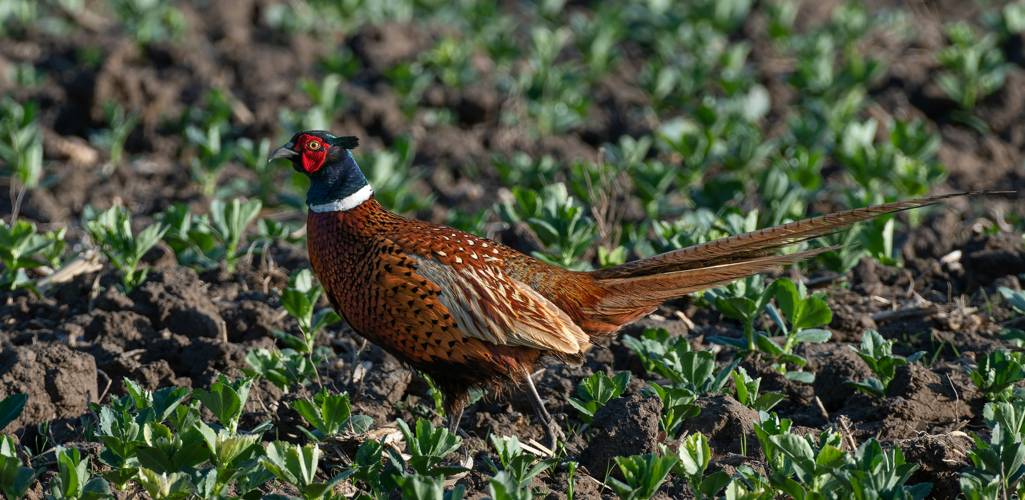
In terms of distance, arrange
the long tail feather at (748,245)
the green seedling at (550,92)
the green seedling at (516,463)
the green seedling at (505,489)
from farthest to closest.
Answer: the green seedling at (550,92) → the long tail feather at (748,245) → the green seedling at (516,463) → the green seedling at (505,489)

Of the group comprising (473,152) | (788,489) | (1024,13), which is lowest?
(1024,13)

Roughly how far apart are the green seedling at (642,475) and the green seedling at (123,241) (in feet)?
8.18

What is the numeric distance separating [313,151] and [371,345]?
85 centimetres

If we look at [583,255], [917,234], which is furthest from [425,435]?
[917,234]

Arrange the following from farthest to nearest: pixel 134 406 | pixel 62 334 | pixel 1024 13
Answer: pixel 1024 13 → pixel 62 334 → pixel 134 406

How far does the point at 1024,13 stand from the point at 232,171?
5.54 metres

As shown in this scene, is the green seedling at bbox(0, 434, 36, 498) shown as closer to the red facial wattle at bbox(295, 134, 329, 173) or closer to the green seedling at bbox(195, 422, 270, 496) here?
the green seedling at bbox(195, 422, 270, 496)

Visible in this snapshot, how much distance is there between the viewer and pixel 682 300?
19.0ft

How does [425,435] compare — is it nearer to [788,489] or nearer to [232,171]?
[788,489]

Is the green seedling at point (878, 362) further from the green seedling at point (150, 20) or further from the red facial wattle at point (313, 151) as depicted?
the green seedling at point (150, 20)

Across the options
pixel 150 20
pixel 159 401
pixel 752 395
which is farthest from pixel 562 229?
pixel 150 20

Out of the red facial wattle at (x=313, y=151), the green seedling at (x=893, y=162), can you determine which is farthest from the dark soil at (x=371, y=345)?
the red facial wattle at (x=313, y=151)

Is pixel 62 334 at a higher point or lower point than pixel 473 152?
higher

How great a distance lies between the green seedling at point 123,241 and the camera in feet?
18.5
